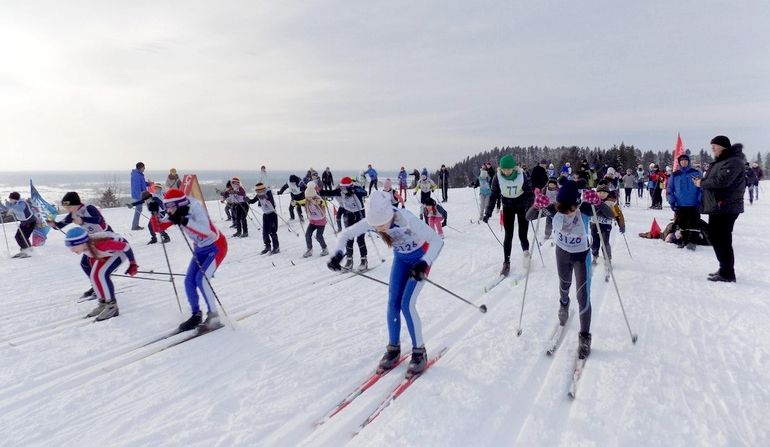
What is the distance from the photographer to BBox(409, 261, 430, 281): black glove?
3.73 metres

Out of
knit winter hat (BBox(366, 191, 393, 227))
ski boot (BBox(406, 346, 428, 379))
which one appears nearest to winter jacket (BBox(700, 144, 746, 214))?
ski boot (BBox(406, 346, 428, 379))

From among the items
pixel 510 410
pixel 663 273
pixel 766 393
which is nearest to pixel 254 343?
pixel 510 410

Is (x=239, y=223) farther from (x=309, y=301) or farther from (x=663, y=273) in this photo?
(x=663, y=273)

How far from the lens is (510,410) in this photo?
10.9 ft

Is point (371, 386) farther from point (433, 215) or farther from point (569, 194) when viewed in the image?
point (433, 215)

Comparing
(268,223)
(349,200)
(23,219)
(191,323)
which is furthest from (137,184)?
(191,323)

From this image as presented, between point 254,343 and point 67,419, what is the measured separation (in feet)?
6.27

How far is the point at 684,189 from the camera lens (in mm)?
8633

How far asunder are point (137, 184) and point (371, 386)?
13.1 metres

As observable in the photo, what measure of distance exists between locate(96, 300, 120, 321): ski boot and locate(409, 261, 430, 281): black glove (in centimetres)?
505

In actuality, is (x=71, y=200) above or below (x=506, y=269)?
above

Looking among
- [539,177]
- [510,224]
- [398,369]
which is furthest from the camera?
[539,177]

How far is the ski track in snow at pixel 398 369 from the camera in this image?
10.4 ft

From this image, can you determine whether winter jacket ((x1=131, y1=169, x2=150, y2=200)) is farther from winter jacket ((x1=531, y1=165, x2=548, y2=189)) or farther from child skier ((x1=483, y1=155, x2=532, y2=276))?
winter jacket ((x1=531, y1=165, x2=548, y2=189))
